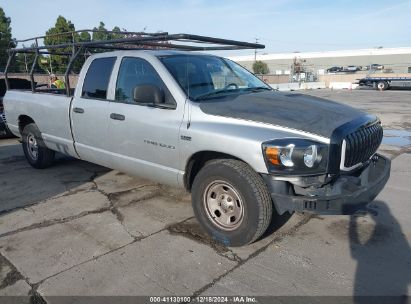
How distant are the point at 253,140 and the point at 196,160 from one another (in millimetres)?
891

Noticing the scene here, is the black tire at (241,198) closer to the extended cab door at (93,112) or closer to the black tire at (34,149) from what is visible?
the extended cab door at (93,112)

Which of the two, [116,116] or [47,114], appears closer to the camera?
[116,116]

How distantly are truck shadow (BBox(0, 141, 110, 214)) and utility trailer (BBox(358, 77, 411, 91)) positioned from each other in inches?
1342

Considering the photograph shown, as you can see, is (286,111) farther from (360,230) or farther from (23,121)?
→ (23,121)

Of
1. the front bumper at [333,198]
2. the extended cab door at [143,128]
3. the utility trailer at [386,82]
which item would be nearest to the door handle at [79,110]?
the extended cab door at [143,128]

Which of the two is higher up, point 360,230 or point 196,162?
point 196,162

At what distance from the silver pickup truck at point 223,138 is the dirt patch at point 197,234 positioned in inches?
3.3

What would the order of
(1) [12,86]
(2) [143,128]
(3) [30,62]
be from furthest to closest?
(3) [30,62], (1) [12,86], (2) [143,128]

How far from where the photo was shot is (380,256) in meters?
3.48

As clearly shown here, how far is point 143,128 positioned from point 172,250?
1.47 meters

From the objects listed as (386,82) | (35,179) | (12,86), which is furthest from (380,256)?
(386,82)

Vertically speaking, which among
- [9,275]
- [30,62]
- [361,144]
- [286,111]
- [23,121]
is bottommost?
[9,275]

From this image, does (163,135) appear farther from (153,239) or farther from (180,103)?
(153,239)

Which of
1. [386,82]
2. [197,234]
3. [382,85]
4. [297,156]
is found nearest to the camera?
[297,156]
